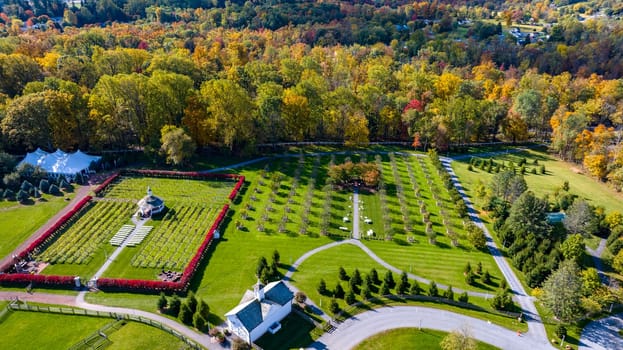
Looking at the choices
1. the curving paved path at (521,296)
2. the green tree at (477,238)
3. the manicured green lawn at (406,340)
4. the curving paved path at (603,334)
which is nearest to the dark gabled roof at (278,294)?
the manicured green lawn at (406,340)

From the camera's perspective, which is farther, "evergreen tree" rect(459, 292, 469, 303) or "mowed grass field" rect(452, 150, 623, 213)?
"mowed grass field" rect(452, 150, 623, 213)

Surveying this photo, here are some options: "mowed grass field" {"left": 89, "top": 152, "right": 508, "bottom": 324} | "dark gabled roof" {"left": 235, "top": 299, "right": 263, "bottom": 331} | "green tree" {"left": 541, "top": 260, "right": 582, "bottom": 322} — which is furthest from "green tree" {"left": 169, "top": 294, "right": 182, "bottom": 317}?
"green tree" {"left": 541, "top": 260, "right": 582, "bottom": 322}

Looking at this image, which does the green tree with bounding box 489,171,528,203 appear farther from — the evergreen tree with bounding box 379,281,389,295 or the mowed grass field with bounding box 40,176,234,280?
the mowed grass field with bounding box 40,176,234,280

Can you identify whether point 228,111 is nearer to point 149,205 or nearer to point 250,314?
point 149,205

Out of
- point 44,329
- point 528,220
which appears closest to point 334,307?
point 528,220

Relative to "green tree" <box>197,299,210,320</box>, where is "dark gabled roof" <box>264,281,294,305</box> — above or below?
above

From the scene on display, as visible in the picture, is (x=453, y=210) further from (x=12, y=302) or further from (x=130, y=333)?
(x=12, y=302)
